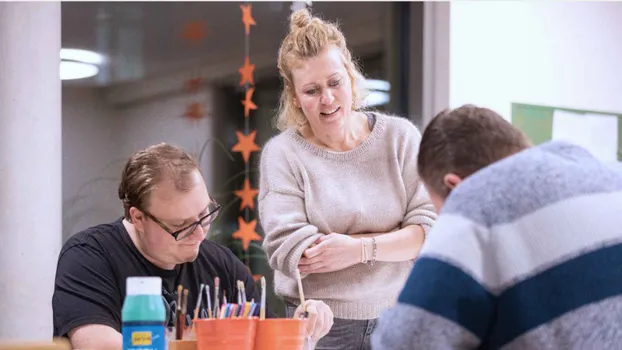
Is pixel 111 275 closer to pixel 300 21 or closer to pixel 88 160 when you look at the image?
pixel 300 21

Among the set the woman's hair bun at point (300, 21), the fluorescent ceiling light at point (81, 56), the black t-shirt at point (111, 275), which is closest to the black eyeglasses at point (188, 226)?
the black t-shirt at point (111, 275)

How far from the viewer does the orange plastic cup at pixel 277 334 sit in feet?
5.98

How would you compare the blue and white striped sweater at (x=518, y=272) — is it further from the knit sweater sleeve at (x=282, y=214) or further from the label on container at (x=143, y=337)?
the knit sweater sleeve at (x=282, y=214)

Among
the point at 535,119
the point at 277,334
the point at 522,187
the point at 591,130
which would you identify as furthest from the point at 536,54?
the point at 522,187

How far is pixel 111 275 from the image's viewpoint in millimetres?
2234

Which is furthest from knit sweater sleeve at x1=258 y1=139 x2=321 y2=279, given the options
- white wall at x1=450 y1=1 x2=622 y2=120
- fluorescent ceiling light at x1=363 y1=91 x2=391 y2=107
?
white wall at x1=450 y1=1 x2=622 y2=120

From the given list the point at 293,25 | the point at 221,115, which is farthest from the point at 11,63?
the point at 293,25

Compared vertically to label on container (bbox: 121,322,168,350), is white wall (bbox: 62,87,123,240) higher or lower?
higher

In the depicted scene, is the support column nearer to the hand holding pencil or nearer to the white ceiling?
the white ceiling

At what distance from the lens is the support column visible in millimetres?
3330

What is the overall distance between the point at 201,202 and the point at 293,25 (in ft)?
1.94

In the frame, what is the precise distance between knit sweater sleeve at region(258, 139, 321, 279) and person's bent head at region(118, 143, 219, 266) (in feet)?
0.60

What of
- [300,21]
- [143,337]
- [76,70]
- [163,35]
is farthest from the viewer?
[163,35]

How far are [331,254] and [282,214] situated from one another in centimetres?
18
